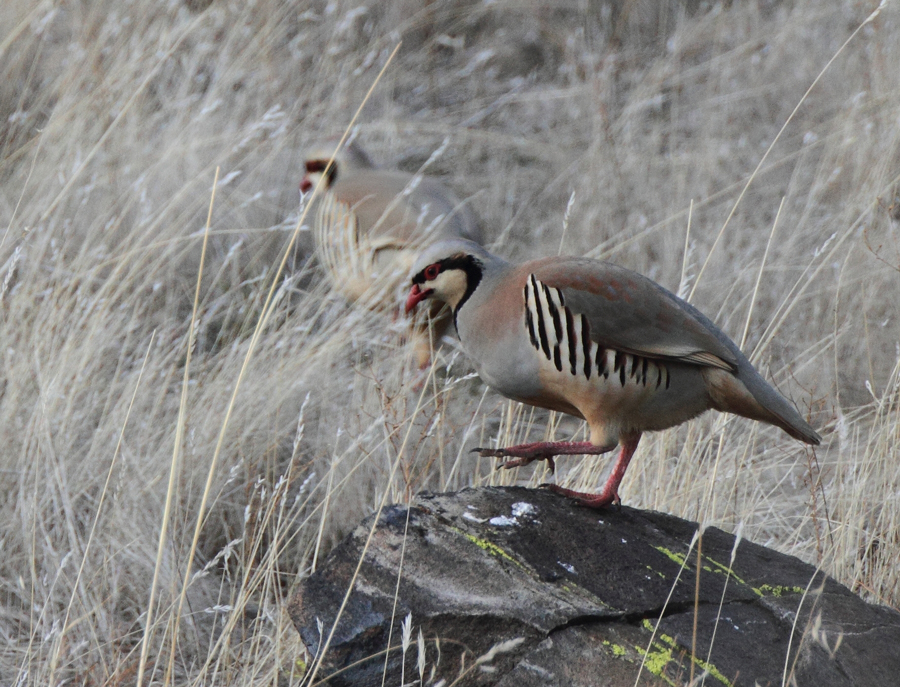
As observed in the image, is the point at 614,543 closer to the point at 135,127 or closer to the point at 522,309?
the point at 522,309

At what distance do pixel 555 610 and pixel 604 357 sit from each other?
793 millimetres

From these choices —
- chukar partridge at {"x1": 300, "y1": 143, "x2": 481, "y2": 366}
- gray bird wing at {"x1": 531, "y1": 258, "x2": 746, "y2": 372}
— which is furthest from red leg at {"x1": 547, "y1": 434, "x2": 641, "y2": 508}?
chukar partridge at {"x1": 300, "y1": 143, "x2": 481, "y2": 366}

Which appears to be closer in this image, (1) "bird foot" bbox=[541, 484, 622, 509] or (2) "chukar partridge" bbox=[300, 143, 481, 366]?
(1) "bird foot" bbox=[541, 484, 622, 509]

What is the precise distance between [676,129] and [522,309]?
16.5 ft

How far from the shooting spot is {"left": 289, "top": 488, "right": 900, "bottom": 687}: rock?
80.8 inches

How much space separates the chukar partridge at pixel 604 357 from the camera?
2.67m

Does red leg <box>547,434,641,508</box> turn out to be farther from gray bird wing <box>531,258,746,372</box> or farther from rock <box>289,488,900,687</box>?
gray bird wing <box>531,258,746,372</box>

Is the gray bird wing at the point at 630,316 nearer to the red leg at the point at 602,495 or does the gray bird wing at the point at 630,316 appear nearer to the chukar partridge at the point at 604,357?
the chukar partridge at the point at 604,357

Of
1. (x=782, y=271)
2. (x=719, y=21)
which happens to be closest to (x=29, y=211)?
(x=782, y=271)

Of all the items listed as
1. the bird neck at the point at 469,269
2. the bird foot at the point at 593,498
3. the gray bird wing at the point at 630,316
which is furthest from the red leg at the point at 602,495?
the bird neck at the point at 469,269

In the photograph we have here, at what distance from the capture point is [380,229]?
501 cm

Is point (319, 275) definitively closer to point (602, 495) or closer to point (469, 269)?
point (469, 269)

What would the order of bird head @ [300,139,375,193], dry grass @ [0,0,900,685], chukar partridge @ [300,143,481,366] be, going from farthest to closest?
1. bird head @ [300,139,375,193]
2. chukar partridge @ [300,143,481,366]
3. dry grass @ [0,0,900,685]

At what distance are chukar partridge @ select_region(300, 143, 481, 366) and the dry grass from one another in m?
0.19
